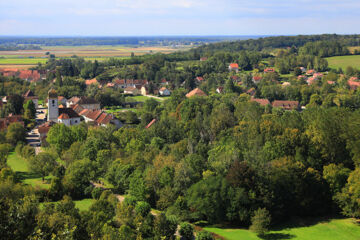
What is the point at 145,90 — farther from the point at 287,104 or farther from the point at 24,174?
the point at 24,174

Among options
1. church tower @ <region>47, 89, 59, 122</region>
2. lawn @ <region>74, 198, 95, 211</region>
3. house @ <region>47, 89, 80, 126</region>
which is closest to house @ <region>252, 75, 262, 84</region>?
house @ <region>47, 89, 80, 126</region>

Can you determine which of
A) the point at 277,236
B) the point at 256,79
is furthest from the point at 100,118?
the point at 256,79

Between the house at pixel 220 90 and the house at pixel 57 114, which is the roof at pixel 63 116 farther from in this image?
the house at pixel 220 90

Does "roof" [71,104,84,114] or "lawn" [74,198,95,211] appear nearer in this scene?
"lawn" [74,198,95,211]

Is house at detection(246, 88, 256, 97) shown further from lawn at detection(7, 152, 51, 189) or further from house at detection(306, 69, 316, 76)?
lawn at detection(7, 152, 51, 189)

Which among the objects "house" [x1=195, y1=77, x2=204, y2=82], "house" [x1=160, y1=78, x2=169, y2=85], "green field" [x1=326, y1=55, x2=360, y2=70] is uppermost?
"green field" [x1=326, y1=55, x2=360, y2=70]

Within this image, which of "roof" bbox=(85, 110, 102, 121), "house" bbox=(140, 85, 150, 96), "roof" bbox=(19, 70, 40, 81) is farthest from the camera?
"roof" bbox=(19, 70, 40, 81)
